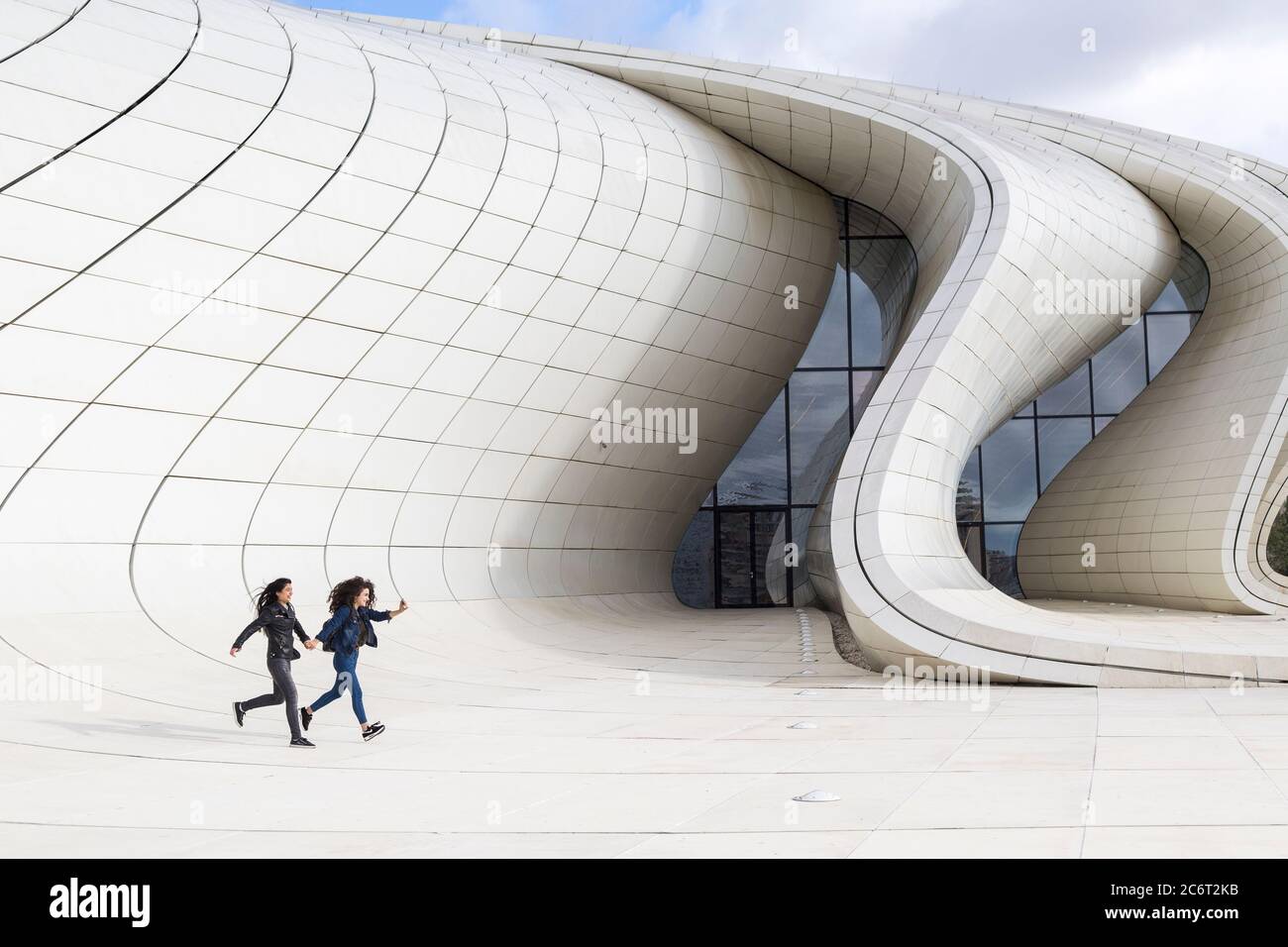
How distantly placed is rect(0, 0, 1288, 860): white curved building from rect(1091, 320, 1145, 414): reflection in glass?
1984 mm

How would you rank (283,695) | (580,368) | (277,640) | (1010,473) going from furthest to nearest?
(1010,473), (580,368), (277,640), (283,695)

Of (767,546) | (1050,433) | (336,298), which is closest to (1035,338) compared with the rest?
(1050,433)

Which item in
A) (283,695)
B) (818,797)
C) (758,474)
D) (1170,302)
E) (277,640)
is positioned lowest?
(818,797)

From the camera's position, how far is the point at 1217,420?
21.3 m

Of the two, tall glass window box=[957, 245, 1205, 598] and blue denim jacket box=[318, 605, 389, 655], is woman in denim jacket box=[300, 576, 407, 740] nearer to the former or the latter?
blue denim jacket box=[318, 605, 389, 655]

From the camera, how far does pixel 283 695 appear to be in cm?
852

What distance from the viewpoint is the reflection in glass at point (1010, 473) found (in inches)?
1093

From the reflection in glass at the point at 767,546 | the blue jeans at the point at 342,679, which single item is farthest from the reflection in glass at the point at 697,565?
the blue jeans at the point at 342,679

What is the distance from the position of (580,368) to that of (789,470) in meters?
9.18

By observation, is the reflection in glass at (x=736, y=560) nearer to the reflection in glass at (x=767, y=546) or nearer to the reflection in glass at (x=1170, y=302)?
the reflection in glass at (x=767, y=546)

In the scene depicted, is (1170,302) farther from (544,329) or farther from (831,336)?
(544,329)

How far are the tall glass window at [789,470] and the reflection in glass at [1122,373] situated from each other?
19.2ft

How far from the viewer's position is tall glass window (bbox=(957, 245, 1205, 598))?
27.7 m

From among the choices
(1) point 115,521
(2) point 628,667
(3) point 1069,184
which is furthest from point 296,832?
(3) point 1069,184
